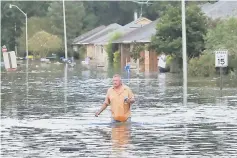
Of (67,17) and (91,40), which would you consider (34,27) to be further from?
(91,40)

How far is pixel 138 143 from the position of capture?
17.4 meters

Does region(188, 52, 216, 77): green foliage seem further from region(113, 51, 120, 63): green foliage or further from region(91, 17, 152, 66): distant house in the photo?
region(91, 17, 152, 66): distant house

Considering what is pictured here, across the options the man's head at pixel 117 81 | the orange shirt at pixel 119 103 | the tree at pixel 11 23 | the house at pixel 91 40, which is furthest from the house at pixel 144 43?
the tree at pixel 11 23

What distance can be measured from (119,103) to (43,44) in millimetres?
99705

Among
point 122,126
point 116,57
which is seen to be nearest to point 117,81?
point 122,126

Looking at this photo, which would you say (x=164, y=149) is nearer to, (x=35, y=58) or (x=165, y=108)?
(x=165, y=108)

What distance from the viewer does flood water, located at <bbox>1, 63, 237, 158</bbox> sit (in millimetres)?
16234

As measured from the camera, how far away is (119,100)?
2058 centimetres

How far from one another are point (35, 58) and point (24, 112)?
9423 cm

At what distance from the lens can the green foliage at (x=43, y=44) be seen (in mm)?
118188

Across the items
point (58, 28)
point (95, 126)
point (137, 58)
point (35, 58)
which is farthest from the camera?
point (58, 28)

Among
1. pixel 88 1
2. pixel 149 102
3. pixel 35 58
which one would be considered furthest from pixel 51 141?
pixel 88 1

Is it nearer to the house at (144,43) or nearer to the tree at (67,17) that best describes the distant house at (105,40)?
the house at (144,43)

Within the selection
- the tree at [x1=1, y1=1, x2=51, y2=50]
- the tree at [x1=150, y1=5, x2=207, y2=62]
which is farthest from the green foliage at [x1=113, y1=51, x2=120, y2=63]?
the tree at [x1=1, y1=1, x2=51, y2=50]
